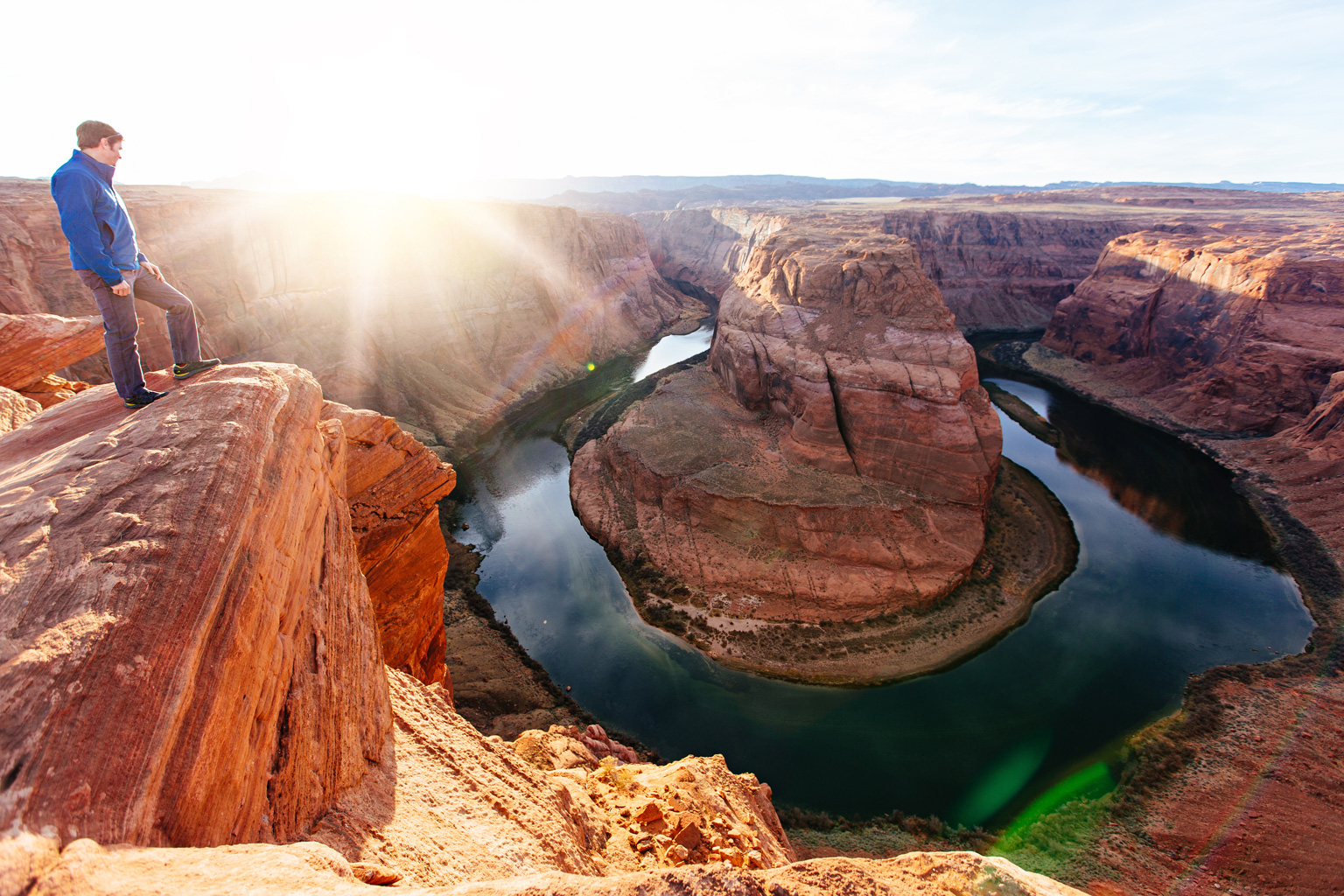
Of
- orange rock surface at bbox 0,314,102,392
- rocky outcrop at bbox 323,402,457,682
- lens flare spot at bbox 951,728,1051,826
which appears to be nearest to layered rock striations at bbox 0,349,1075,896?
rocky outcrop at bbox 323,402,457,682

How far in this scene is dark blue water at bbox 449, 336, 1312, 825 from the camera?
18.4 meters

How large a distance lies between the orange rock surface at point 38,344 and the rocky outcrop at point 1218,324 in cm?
6175

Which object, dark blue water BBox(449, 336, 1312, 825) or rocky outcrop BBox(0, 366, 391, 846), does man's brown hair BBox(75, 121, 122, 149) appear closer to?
rocky outcrop BBox(0, 366, 391, 846)

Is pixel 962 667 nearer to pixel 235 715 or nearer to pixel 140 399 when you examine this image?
pixel 235 715

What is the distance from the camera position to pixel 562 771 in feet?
37.3

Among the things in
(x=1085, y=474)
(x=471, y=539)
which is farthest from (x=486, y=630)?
(x=1085, y=474)

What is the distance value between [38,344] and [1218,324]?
68.3m

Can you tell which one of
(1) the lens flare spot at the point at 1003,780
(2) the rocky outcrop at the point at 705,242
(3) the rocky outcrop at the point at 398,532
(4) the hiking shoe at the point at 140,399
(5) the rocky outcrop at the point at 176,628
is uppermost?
(2) the rocky outcrop at the point at 705,242

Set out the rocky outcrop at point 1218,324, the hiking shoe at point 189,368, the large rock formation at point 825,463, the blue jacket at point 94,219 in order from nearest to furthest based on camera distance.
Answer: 1. the blue jacket at point 94,219
2. the hiking shoe at point 189,368
3. the large rock formation at point 825,463
4. the rocky outcrop at point 1218,324

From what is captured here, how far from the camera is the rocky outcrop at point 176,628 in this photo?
370 cm

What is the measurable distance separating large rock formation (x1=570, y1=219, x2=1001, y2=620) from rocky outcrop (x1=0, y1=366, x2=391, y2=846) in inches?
795

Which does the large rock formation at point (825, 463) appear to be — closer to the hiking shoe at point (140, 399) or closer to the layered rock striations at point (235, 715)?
the layered rock striations at point (235, 715)

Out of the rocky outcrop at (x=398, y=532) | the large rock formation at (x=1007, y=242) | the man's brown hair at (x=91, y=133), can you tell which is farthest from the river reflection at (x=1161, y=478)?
the man's brown hair at (x=91, y=133)

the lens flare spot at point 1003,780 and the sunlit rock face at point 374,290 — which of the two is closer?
the lens flare spot at point 1003,780
